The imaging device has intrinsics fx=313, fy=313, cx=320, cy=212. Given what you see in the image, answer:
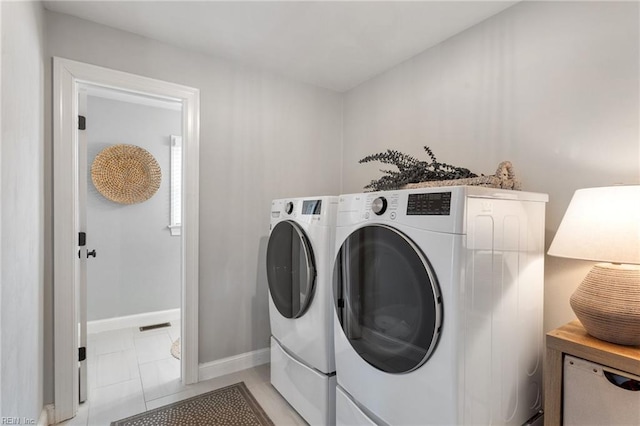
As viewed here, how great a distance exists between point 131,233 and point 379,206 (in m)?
2.92

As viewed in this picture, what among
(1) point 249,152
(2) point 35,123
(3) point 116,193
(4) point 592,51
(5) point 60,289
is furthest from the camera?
(3) point 116,193

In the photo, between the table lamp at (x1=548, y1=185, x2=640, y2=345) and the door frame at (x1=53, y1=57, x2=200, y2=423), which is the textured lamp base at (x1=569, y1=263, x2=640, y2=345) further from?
the door frame at (x1=53, y1=57, x2=200, y2=423)

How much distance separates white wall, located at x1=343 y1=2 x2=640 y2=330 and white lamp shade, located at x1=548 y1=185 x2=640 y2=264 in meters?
0.35

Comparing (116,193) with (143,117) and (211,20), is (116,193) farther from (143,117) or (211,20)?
(211,20)

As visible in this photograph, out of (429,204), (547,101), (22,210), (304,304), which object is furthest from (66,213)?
(547,101)

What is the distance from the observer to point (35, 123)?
5.01ft

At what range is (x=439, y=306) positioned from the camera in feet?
3.45

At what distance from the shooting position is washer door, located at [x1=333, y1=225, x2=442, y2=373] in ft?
3.60

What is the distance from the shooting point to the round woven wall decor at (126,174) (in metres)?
3.03

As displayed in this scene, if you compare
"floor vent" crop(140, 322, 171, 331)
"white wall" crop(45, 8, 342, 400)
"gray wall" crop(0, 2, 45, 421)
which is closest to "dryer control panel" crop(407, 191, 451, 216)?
"gray wall" crop(0, 2, 45, 421)

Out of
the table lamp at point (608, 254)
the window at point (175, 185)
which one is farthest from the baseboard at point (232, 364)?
the table lamp at point (608, 254)

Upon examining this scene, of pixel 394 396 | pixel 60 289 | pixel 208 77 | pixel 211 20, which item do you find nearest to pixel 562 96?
pixel 394 396

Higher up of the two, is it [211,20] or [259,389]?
[211,20]

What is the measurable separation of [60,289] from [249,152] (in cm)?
142
